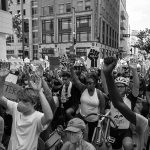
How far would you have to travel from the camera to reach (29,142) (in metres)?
2.97

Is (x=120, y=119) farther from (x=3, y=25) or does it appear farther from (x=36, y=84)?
(x=3, y=25)

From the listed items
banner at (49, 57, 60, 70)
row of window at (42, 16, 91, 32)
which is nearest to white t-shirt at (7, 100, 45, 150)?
banner at (49, 57, 60, 70)

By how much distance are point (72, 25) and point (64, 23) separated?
6.45 feet

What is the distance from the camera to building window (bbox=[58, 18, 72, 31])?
4747cm

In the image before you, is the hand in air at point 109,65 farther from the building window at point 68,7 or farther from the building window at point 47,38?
the building window at point 47,38

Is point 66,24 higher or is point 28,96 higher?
point 66,24

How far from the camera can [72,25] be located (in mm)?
46719

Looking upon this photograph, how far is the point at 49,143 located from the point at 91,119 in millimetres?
1271

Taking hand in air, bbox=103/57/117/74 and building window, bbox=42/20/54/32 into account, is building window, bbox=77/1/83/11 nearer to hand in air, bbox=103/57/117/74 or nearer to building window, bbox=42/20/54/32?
building window, bbox=42/20/54/32

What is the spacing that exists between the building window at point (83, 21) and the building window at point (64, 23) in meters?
1.84

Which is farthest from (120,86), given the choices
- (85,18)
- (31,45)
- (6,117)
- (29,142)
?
(31,45)

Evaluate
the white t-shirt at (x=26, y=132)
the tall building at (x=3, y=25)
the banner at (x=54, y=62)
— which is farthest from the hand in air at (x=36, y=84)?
the tall building at (x=3, y=25)

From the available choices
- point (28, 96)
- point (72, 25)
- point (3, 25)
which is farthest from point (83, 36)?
point (28, 96)

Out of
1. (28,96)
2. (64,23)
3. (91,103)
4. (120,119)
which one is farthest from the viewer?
(64,23)
